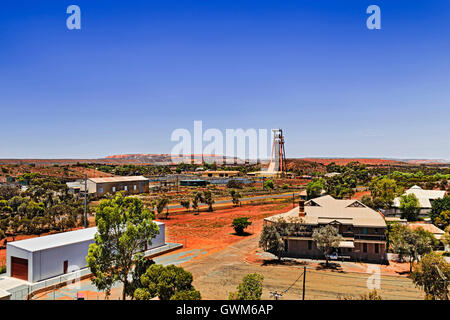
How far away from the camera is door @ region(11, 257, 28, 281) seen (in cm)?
2292

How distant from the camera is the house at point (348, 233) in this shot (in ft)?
103

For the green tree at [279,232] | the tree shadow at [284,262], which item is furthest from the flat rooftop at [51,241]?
the tree shadow at [284,262]

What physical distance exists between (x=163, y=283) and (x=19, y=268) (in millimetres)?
13852

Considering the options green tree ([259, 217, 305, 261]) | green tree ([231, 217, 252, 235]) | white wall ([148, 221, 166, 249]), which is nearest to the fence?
white wall ([148, 221, 166, 249])

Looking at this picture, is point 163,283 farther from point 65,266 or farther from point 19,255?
point 19,255

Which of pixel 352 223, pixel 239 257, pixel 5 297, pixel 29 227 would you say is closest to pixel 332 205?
pixel 352 223

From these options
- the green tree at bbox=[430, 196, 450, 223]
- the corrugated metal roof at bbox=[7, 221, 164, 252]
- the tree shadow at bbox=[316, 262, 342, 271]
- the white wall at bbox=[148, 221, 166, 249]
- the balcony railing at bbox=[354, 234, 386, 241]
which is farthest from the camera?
the green tree at bbox=[430, 196, 450, 223]

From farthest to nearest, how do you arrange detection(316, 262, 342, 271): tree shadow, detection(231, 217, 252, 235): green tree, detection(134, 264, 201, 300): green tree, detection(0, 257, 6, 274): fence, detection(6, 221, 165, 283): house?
detection(231, 217, 252, 235): green tree
detection(316, 262, 342, 271): tree shadow
detection(0, 257, 6, 274): fence
detection(6, 221, 165, 283): house
detection(134, 264, 201, 300): green tree

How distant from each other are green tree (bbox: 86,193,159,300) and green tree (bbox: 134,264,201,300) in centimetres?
117

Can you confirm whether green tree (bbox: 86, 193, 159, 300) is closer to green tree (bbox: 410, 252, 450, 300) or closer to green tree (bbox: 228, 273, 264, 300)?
green tree (bbox: 228, 273, 264, 300)

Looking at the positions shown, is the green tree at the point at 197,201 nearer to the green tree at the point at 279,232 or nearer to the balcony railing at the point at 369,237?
the green tree at the point at 279,232

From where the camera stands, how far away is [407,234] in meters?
28.9
